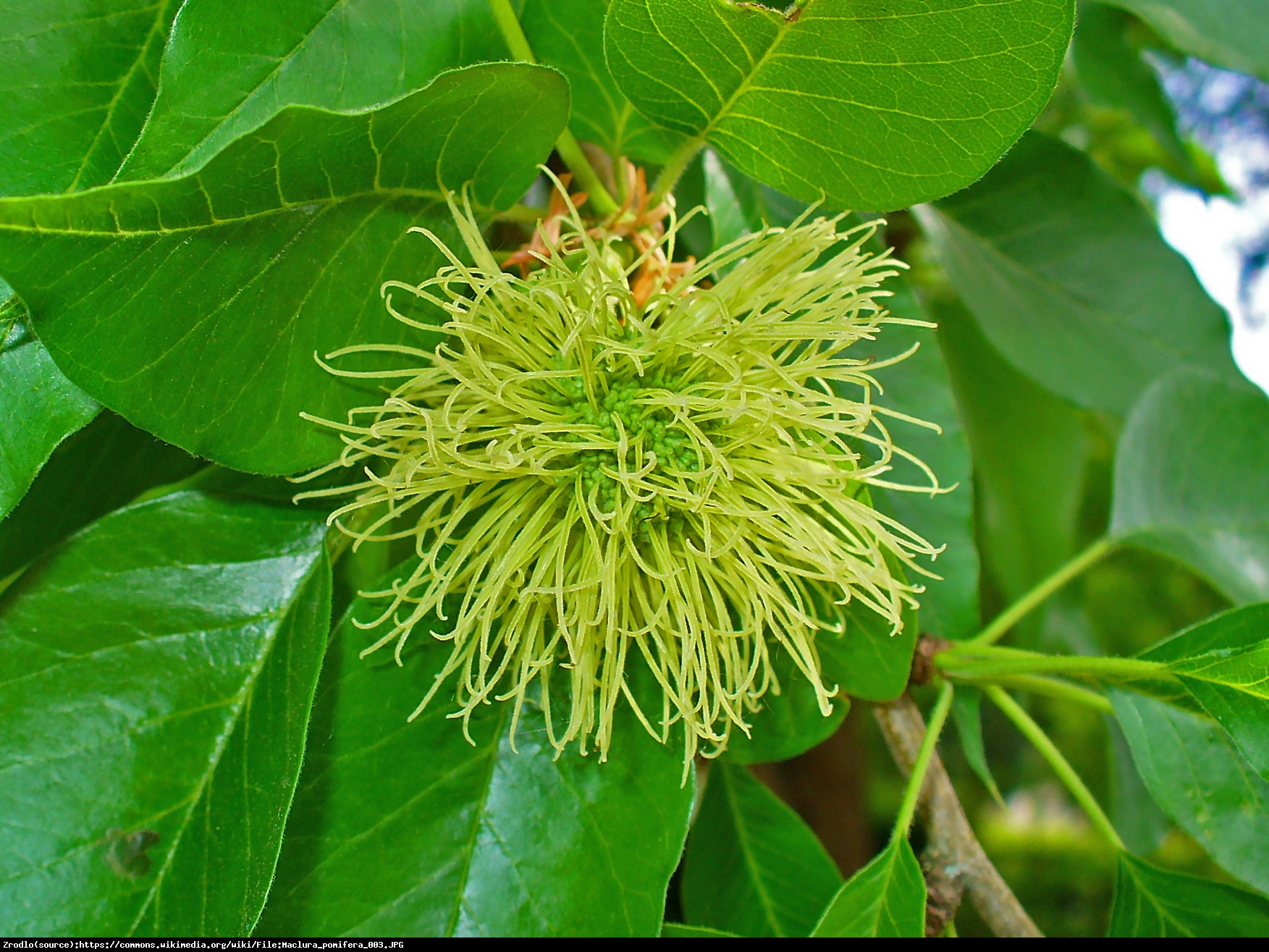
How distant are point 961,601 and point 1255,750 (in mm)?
291

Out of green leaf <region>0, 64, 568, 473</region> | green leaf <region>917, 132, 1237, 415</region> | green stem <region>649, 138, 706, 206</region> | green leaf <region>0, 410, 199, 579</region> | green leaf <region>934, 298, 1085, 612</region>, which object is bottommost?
green leaf <region>934, 298, 1085, 612</region>

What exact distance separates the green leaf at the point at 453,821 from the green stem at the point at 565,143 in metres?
0.28

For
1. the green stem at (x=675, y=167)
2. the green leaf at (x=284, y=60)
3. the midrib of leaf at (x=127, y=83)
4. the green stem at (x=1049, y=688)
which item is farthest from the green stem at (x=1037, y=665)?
the midrib of leaf at (x=127, y=83)

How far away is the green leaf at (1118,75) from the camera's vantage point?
3.89 ft

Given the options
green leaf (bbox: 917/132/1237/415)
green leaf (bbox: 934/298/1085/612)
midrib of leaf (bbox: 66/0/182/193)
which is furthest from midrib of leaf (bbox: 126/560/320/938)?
green leaf (bbox: 934/298/1085/612)

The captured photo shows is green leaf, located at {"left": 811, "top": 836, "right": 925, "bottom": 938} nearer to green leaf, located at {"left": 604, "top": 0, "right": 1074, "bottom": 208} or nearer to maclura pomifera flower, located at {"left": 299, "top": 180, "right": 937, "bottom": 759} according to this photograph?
maclura pomifera flower, located at {"left": 299, "top": 180, "right": 937, "bottom": 759}

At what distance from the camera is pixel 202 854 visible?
22.4 inches

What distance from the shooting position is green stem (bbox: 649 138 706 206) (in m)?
0.64

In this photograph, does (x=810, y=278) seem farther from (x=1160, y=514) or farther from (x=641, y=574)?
(x=1160, y=514)

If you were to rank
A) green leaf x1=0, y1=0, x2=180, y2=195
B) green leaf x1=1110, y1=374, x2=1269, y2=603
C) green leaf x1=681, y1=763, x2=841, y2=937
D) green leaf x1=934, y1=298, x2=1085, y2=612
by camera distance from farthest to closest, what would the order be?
green leaf x1=934, y1=298, x2=1085, y2=612 → green leaf x1=1110, y1=374, x2=1269, y2=603 → green leaf x1=681, y1=763, x2=841, y2=937 → green leaf x1=0, y1=0, x2=180, y2=195

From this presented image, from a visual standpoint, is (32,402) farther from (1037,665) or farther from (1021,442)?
(1021,442)

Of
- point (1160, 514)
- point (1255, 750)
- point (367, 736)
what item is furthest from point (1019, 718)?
point (367, 736)

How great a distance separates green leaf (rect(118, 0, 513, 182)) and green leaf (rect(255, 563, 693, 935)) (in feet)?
0.90

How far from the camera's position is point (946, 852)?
813 millimetres
